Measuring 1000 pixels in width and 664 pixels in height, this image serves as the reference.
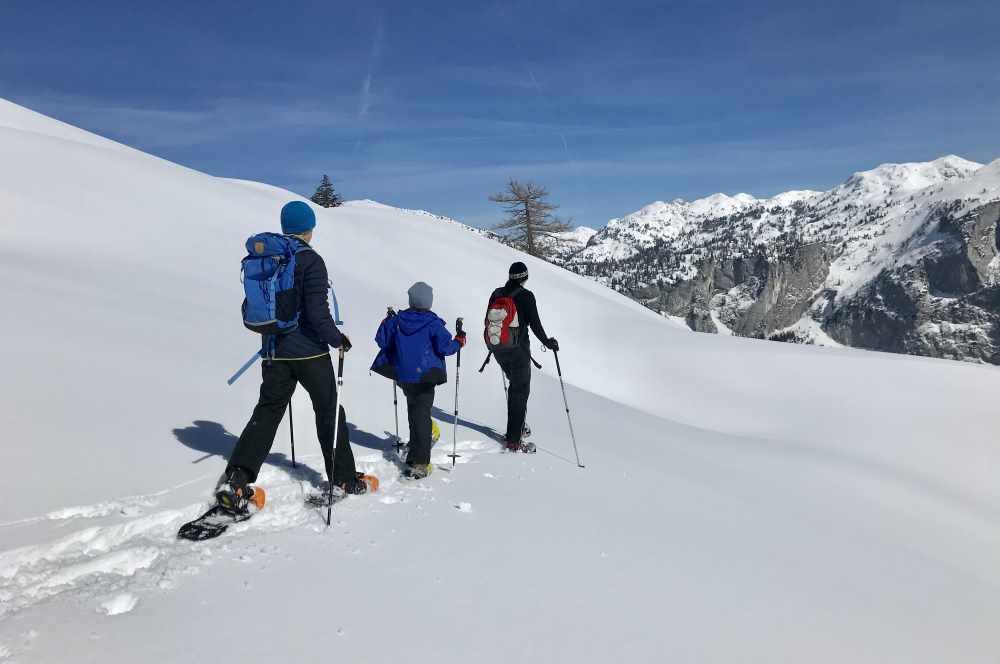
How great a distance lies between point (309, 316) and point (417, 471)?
225 centimetres

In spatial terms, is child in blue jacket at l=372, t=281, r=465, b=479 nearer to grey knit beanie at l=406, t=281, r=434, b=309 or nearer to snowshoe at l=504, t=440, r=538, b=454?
grey knit beanie at l=406, t=281, r=434, b=309

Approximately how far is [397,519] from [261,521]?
109cm

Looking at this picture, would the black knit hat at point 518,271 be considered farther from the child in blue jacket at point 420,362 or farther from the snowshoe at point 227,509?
the snowshoe at point 227,509

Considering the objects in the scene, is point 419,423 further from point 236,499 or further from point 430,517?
point 236,499

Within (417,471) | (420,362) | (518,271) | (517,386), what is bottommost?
(417,471)

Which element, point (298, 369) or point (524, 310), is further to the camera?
point (524, 310)

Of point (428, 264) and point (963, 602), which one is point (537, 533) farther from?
point (428, 264)

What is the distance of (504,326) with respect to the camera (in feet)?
25.0

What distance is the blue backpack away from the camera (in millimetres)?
4391

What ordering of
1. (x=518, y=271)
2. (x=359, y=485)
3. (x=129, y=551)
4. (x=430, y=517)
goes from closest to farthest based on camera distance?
1. (x=129, y=551)
2. (x=430, y=517)
3. (x=359, y=485)
4. (x=518, y=271)

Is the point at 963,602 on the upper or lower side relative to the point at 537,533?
lower

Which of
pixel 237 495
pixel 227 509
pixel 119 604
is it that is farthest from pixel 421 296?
pixel 119 604

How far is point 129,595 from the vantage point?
3.23m

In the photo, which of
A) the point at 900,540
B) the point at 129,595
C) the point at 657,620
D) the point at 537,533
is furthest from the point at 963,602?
the point at 129,595
